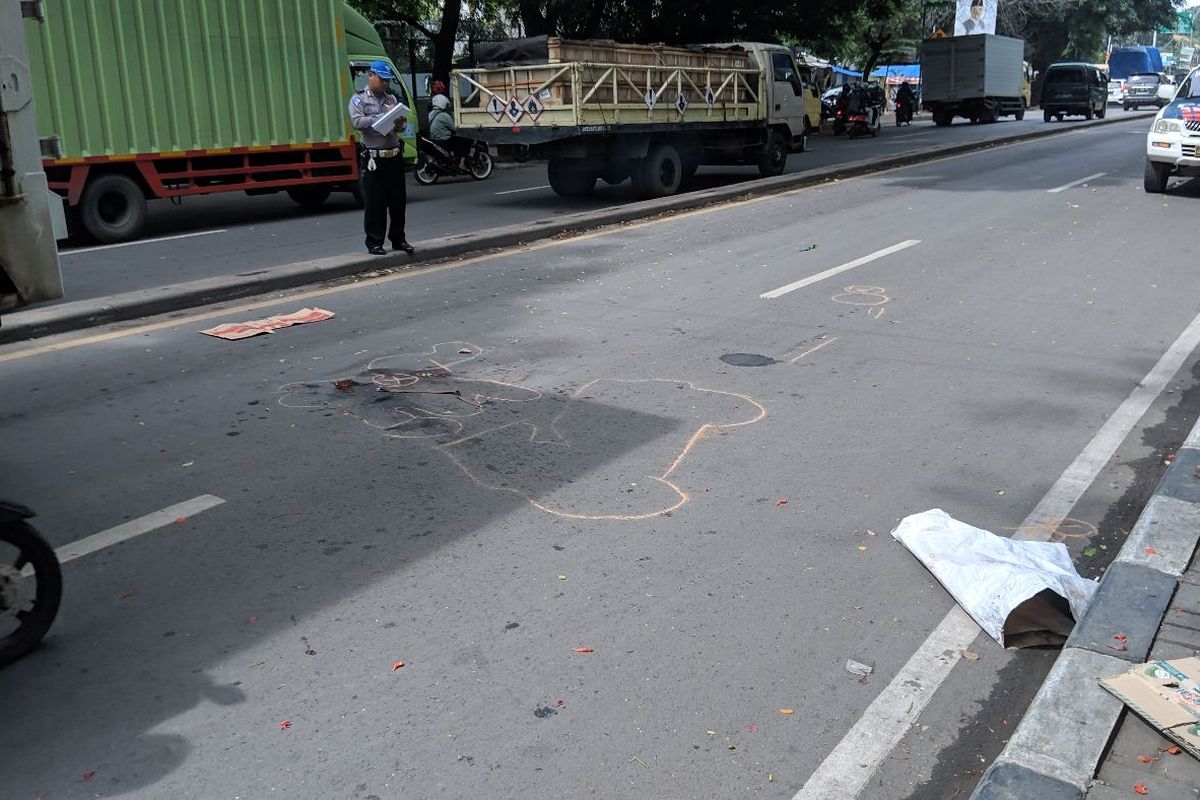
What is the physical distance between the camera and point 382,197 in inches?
434

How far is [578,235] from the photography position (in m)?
13.0

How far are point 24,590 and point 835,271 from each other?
8.16 m

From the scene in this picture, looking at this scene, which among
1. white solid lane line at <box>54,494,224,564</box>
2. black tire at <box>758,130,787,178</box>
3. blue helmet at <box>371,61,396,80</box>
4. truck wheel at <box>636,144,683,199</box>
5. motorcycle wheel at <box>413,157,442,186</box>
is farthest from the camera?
motorcycle wheel at <box>413,157,442,186</box>

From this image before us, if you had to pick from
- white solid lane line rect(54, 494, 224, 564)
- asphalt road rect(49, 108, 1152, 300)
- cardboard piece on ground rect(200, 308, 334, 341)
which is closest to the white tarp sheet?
white solid lane line rect(54, 494, 224, 564)

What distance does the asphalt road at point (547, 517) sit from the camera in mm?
3262

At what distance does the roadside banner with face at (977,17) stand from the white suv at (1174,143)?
110 ft

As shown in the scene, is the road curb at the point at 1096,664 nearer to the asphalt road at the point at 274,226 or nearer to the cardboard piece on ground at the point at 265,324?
the cardboard piece on ground at the point at 265,324

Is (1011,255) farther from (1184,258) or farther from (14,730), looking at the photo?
(14,730)

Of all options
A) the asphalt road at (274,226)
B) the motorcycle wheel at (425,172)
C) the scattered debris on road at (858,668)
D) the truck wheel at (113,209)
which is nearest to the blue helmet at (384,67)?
the asphalt road at (274,226)

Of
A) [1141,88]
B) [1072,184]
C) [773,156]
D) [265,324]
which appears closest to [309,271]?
[265,324]

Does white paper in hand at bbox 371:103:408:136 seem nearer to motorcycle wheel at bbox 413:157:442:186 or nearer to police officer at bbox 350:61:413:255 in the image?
police officer at bbox 350:61:413:255

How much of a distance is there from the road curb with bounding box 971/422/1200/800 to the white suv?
39.7ft

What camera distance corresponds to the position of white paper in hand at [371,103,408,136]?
10.6 m

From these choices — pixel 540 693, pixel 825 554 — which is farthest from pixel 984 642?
pixel 540 693
